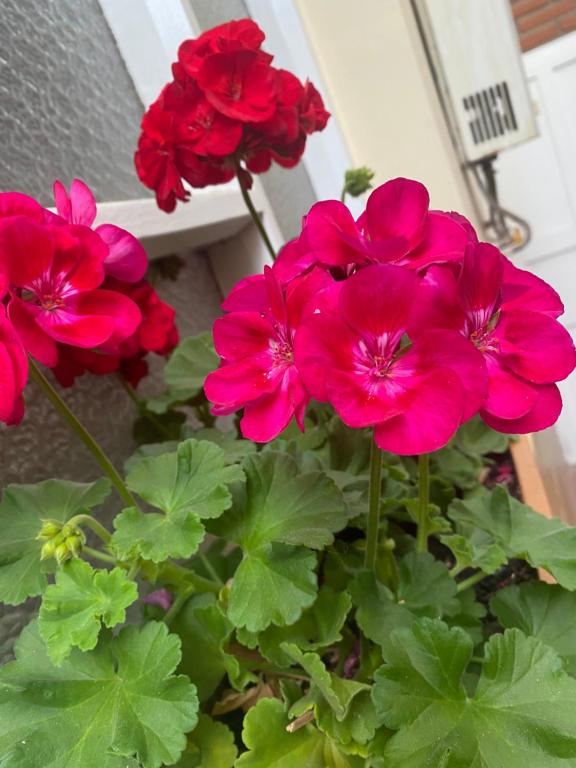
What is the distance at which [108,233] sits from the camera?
542 millimetres

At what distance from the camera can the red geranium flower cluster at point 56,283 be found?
1.38 ft

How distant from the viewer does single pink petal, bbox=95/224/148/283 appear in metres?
0.54

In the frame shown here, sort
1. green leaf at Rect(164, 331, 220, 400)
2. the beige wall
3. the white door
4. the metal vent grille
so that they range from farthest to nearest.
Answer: the white door → the metal vent grille → the beige wall → green leaf at Rect(164, 331, 220, 400)

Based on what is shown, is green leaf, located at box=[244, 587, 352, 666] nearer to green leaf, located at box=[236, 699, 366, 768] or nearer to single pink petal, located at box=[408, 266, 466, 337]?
green leaf, located at box=[236, 699, 366, 768]

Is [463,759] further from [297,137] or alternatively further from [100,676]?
[297,137]

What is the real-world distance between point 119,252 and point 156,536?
0.78ft

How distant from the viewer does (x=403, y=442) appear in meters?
0.33

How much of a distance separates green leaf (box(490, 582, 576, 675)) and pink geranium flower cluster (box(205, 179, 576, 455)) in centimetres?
24

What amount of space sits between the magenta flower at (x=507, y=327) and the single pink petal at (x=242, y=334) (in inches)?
4.4

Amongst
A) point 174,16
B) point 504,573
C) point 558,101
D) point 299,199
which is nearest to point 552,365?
point 504,573

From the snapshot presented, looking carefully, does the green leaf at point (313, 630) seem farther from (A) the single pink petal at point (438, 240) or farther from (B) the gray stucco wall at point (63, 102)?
(B) the gray stucco wall at point (63, 102)

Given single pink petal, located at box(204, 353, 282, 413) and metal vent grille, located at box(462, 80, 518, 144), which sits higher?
single pink petal, located at box(204, 353, 282, 413)

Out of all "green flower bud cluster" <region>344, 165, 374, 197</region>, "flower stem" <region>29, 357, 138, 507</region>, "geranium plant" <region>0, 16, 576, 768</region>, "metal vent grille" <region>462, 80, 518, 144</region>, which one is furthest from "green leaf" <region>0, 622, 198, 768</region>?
"metal vent grille" <region>462, 80, 518, 144</region>

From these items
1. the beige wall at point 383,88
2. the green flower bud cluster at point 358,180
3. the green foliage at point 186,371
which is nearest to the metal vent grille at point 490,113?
the beige wall at point 383,88
